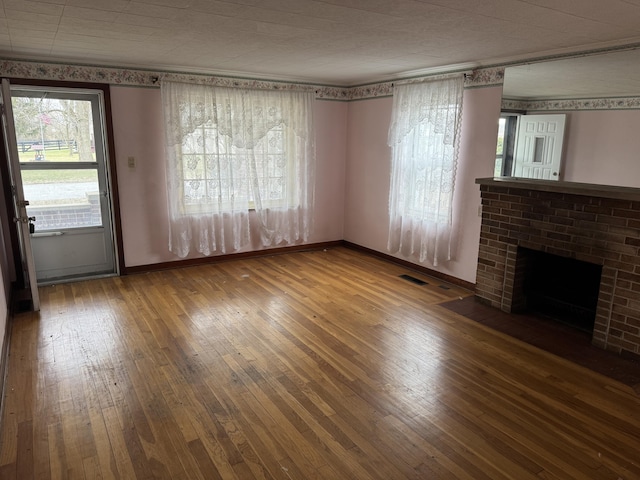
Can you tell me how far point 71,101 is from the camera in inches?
179

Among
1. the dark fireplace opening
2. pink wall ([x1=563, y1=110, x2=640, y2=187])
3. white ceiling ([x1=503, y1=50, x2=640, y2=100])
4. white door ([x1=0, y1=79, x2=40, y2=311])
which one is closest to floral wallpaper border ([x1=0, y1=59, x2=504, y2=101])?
white ceiling ([x1=503, y1=50, x2=640, y2=100])

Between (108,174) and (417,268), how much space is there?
3.72 metres

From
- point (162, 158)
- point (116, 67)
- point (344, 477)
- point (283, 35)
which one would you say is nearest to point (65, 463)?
point (344, 477)

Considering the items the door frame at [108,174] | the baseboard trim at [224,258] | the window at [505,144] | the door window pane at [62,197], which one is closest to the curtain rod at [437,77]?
the window at [505,144]

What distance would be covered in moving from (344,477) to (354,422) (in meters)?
0.43

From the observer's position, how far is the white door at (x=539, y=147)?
368 centimetres

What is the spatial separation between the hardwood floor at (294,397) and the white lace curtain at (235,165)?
54.4 inches

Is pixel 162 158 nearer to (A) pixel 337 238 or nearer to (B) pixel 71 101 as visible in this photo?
(B) pixel 71 101

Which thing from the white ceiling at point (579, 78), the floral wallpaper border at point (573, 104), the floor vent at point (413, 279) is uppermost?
the white ceiling at point (579, 78)

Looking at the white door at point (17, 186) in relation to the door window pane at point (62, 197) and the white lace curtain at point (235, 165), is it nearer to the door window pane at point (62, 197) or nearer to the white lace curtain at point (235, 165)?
the door window pane at point (62, 197)

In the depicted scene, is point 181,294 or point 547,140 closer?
point 547,140

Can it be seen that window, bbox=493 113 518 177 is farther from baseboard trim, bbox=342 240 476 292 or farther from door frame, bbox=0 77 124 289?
door frame, bbox=0 77 124 289

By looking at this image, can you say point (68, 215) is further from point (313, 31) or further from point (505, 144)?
point (505, 144)

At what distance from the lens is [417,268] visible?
5.33 metres
